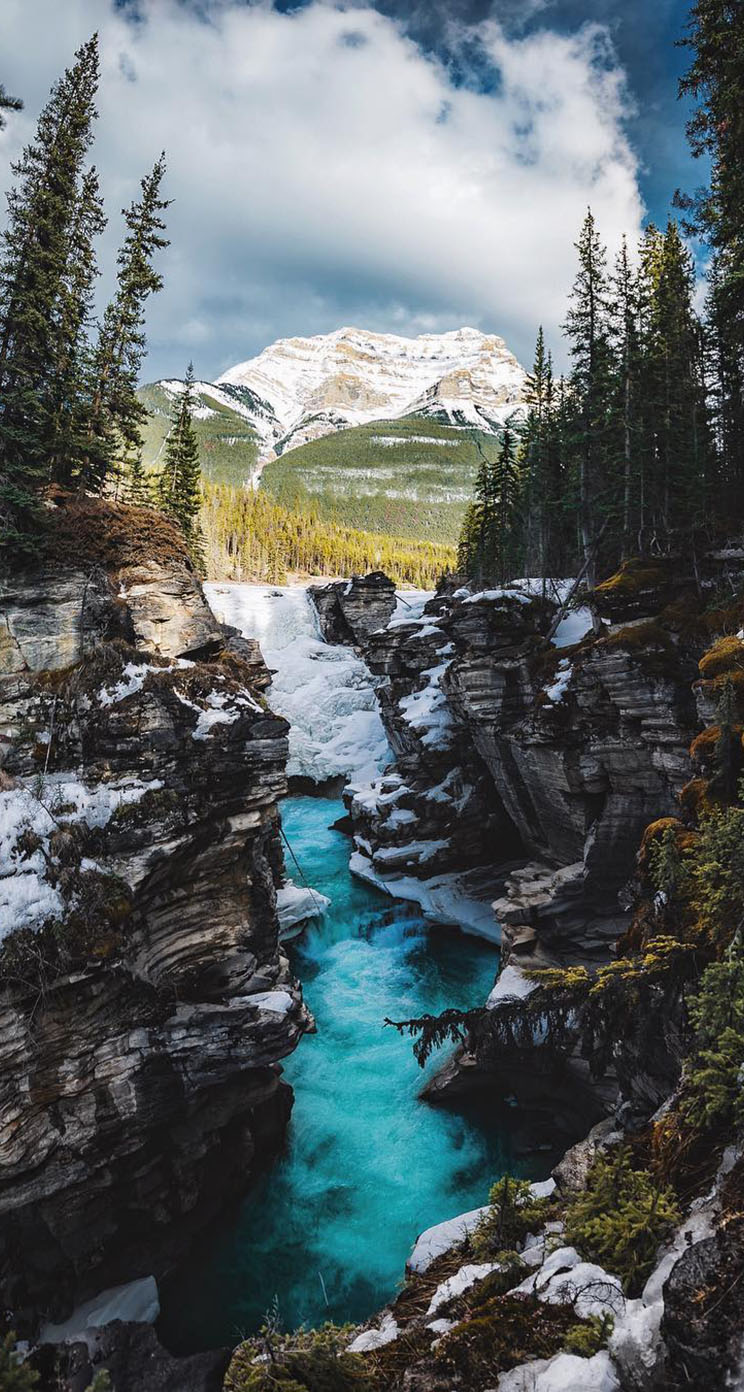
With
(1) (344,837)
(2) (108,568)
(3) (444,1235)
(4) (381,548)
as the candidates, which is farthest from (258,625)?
(4) (381,548)

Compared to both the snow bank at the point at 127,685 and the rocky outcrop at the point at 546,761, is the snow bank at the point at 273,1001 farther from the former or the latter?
the rocky outcrop at the point at 546,761

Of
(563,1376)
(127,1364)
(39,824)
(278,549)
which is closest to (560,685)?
(39,824)

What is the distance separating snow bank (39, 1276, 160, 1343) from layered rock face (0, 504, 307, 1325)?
316 mm

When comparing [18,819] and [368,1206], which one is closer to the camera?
[18,819]

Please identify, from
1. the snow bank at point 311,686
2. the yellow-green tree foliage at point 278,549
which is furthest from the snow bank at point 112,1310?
the yellow-green tree foliage at point 278,549

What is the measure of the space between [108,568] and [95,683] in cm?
385

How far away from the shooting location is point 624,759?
2116 centimetres

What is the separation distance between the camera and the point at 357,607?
74.1 metres

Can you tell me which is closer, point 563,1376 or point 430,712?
point 563,1376

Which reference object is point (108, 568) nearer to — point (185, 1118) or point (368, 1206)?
point (185, 1118)

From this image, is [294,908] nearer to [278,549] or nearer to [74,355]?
[74,355]

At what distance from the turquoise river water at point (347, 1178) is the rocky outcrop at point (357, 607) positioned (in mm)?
52718

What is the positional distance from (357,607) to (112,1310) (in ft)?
217

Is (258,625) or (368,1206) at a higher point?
(258,625)
